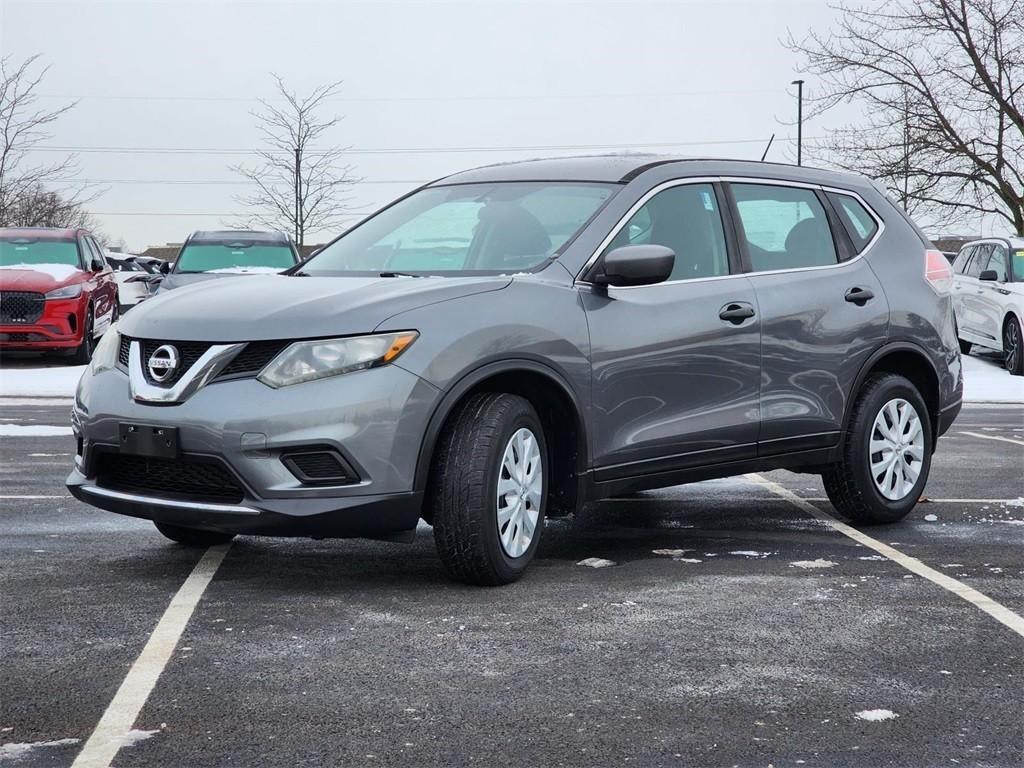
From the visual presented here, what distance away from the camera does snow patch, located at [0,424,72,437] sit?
11469 mm

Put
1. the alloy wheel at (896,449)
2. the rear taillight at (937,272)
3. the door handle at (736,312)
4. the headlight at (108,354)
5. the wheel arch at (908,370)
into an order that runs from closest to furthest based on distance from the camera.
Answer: the headlight at (108,354) → the door handle at (736,312) → the wheel arch at (908,370) → the alloy wheel at (896,449) → the rear taillight at (937,272)

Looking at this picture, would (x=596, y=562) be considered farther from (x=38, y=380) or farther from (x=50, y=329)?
(x=50, y=329)

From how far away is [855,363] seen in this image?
23.6ft

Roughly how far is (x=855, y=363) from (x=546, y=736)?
3.84 meters

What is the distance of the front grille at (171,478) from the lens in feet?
17.6

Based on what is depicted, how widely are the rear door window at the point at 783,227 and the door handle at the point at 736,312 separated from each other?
28cm

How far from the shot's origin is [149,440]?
5.38m

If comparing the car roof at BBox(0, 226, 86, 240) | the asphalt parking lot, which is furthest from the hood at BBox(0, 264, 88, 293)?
the asphalt parking lot

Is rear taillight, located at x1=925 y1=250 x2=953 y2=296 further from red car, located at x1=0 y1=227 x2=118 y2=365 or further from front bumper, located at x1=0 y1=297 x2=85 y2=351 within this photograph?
front bumper, located at x1=0 y1=297 x2=85 y2=351

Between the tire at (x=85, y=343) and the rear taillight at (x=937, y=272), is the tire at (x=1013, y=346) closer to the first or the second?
the rear taillight at (x=937, y=272)

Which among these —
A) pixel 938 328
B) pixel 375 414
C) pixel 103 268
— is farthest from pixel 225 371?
pixel 103 268

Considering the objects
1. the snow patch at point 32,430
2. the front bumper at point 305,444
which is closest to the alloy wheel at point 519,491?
the front bumper at point 305,444

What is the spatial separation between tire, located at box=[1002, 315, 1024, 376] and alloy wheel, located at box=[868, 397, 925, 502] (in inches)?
487

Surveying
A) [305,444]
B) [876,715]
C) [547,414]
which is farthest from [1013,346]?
[876,715]
